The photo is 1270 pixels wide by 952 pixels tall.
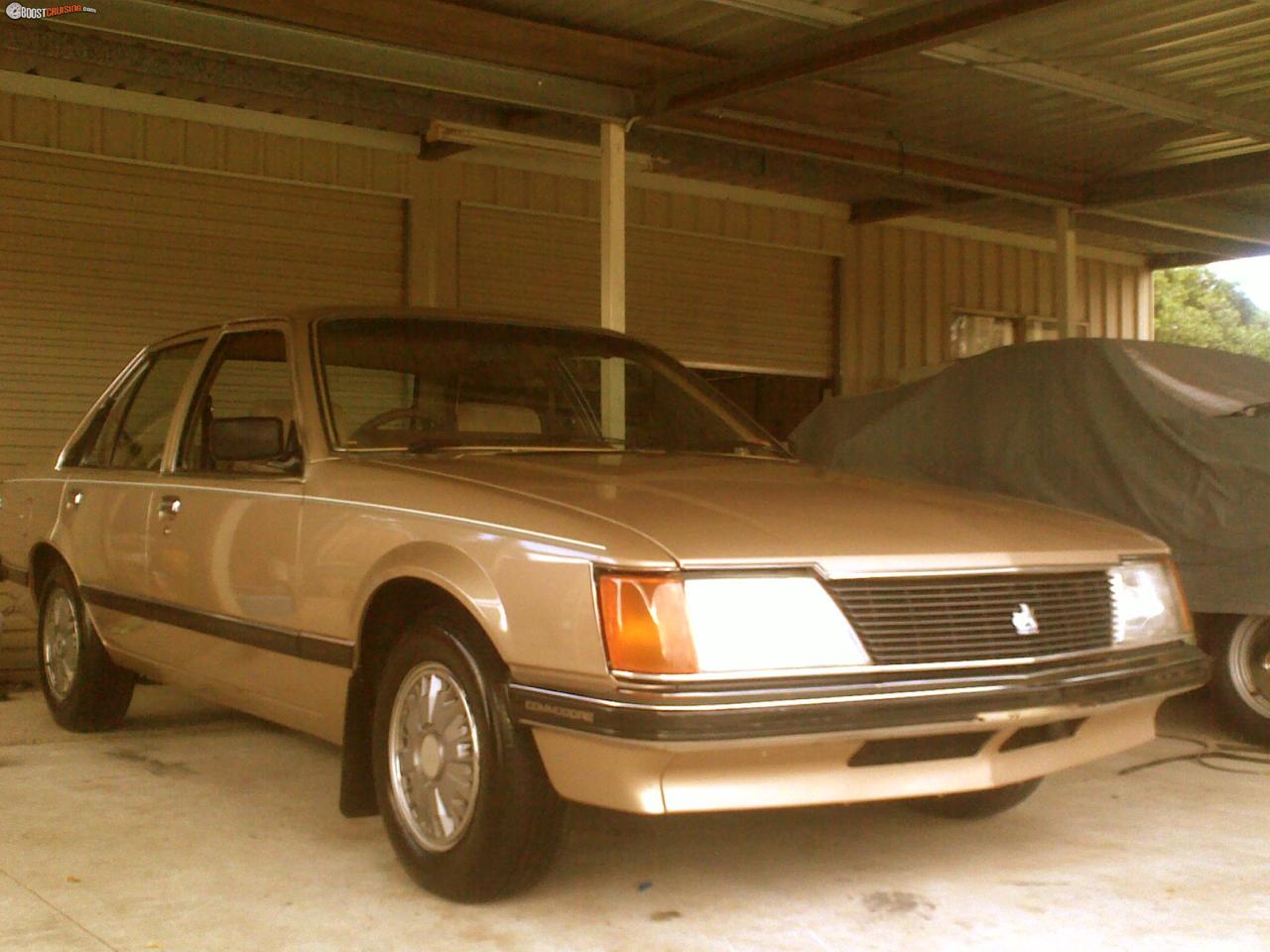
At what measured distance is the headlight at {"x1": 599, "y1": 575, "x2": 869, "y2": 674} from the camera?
3209mm

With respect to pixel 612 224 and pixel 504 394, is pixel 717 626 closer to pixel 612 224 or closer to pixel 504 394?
pixel 504 394

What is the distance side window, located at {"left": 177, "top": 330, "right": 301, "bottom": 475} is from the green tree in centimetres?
2820

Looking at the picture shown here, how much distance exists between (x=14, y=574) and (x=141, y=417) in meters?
1.37

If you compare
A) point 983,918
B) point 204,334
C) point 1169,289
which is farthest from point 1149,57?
point 1169,289

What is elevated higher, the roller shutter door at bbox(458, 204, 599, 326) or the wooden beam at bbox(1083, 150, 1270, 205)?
the wooden beam at bbox(1083, 150, 1270, 205)

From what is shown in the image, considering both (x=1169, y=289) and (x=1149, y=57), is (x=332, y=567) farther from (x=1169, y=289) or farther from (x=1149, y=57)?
(x=1169, y=289)

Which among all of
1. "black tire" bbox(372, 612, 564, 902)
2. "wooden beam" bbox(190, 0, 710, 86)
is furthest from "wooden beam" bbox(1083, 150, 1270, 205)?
"black tire" bbox(372, 612, 564, 902)

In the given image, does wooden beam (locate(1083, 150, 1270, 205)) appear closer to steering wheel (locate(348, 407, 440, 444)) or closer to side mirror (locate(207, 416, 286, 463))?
steering wheel (locate(348, 407, 440, 444))

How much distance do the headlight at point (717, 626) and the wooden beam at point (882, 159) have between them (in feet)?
18.2

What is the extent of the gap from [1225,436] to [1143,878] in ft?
7.89

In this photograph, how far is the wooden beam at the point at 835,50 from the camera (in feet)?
21.9

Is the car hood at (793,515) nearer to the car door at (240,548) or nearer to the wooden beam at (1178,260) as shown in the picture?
the car door at (240,548)

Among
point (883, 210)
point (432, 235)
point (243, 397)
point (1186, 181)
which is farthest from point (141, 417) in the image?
point (883, 210)

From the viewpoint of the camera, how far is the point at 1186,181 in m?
10.6
